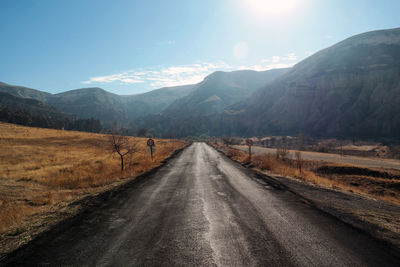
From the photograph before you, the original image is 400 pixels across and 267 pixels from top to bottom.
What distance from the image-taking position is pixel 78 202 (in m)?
6.63

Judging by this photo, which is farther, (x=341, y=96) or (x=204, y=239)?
(x=341, y=96)

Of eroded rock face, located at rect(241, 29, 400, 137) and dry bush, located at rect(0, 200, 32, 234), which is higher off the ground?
eroded rock face, located at rect(241, 29, 400, 137)

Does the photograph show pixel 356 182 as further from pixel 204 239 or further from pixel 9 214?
pixel 9 214

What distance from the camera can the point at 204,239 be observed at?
4.07 metres

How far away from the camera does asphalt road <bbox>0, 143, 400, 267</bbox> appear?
336cm

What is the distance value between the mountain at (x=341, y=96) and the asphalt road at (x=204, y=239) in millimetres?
91934

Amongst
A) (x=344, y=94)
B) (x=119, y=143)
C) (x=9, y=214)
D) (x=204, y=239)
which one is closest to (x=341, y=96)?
(x=344, y=94)

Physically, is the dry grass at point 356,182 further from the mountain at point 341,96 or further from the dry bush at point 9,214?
the mountain at point 341,96

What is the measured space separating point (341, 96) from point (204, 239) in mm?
113243

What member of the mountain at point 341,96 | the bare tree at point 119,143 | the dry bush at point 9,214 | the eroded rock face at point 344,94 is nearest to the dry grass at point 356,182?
the bare tree at point 119,143

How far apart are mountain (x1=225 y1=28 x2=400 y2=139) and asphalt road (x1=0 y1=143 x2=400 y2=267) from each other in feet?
302

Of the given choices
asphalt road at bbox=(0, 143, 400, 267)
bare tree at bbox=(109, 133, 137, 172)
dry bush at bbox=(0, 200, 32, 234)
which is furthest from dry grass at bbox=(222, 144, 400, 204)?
dry bush at bbox=(0, 200, 32, 234)

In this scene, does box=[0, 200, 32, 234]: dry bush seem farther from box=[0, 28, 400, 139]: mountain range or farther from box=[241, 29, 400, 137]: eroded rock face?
box=[241, 29, 400, 137]: eroded rock face

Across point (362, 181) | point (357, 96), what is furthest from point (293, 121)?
point (362, 181)
